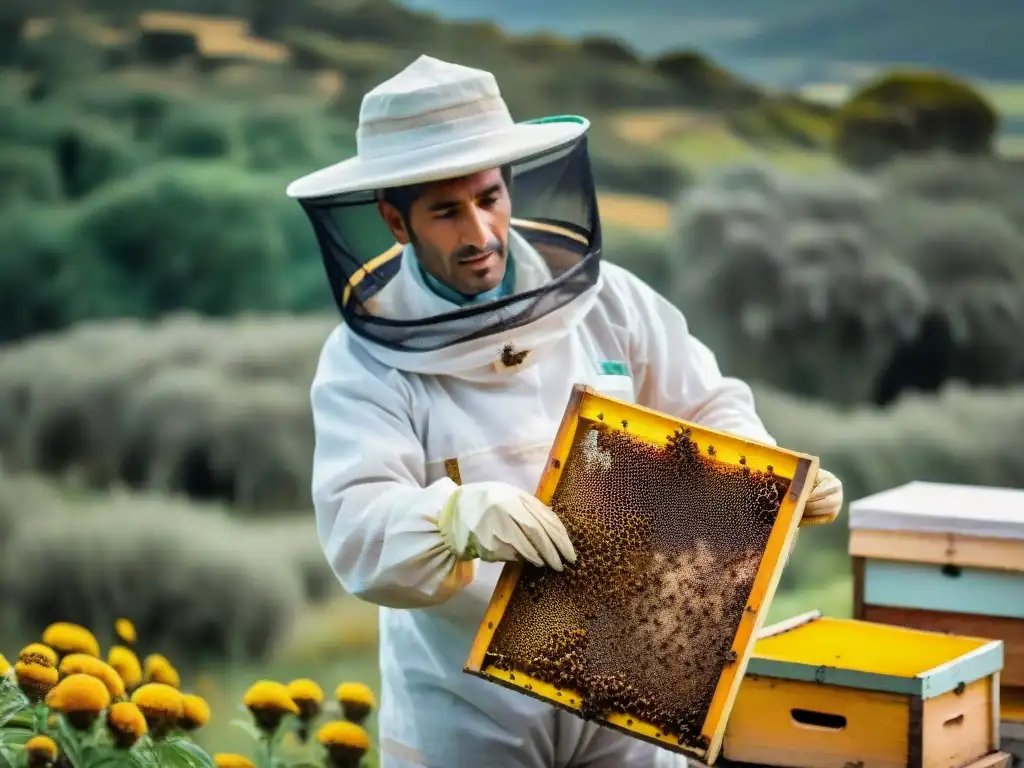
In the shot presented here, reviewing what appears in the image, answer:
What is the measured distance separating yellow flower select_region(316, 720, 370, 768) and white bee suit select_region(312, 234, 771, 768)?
1.89ft

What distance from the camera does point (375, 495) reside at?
6.46 feet

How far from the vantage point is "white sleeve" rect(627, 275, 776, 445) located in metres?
2.27

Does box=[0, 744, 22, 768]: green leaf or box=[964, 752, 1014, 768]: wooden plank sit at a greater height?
box=[964, 752, 1014, 768]: wooden plank

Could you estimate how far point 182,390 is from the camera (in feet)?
13.9

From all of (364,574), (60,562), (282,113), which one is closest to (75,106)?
(282,113)

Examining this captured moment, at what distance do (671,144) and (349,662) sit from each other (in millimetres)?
2180

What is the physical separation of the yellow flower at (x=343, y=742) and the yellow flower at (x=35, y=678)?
696mm

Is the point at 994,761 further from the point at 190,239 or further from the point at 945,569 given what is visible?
the point at 190,239

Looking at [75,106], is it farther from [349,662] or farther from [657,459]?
[657,459]

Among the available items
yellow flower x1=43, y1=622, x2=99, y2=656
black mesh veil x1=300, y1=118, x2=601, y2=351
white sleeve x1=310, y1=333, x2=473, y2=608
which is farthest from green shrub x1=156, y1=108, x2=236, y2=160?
white sleeve x1=310, y1=333, x2=473, y2=608

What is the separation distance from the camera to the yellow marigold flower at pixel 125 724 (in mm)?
2160

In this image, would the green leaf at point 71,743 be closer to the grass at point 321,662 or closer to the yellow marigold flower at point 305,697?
the yellow marigold flower at point 305,697

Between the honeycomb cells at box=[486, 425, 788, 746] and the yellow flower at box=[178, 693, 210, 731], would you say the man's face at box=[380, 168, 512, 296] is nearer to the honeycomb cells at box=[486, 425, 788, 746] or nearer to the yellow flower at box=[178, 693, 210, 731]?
the honeycomb cells at box=[486, 425, 788, 746]

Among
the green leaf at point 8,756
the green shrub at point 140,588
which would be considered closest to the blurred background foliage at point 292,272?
the green shrub at point 140,588
